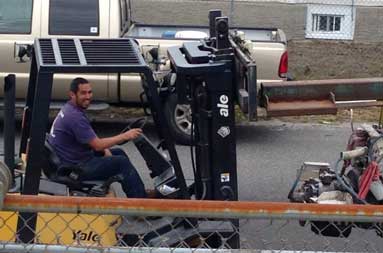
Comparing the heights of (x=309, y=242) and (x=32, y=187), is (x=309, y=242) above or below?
below

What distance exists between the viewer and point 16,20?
11617 millimetres

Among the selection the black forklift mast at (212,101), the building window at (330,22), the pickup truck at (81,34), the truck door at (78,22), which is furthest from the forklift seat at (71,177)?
the building window at (330,22)

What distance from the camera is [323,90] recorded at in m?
6.68

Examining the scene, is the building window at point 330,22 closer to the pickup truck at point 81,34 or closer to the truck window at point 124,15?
the truck window at point 124,15

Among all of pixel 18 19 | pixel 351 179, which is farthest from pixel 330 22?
pixel 351 179

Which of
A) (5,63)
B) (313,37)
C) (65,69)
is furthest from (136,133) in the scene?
(313,37)

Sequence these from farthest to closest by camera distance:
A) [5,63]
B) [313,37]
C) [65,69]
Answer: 1. [313,37]
2. [5,63]
3. [65,69]

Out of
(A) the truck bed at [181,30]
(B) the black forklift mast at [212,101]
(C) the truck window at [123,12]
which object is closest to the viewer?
(B) the black forklift mast at [212,101]

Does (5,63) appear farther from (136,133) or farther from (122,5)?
(136,133)

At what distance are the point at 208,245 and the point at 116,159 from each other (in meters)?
0.98

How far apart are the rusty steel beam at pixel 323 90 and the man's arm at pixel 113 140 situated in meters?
0.97

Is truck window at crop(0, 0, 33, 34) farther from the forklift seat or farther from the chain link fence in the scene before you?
the forklift seat

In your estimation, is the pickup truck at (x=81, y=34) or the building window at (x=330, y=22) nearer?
the pickup truck at (x=81, y=34)

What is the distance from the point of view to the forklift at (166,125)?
18.7ft
